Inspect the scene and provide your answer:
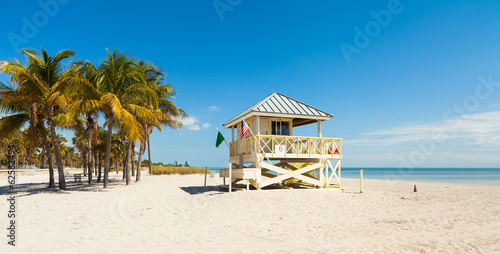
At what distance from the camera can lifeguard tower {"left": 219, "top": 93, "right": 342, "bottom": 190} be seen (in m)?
16.4

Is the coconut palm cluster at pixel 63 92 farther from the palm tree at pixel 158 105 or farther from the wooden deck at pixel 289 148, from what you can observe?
the wooden deck at pixel 289 148

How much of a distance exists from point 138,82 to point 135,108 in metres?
2.25

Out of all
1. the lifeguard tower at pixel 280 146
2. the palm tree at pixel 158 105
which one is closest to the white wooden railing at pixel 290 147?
the lifeguard tower at pixel 280 146

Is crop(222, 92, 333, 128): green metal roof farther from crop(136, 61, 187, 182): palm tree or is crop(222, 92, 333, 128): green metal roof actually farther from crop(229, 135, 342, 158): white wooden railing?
crop(136, 61, 187, 182): palm tree

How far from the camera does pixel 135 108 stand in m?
18.9

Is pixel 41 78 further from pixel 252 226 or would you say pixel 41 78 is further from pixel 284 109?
pixel 252 226

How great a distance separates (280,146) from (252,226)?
8373mm

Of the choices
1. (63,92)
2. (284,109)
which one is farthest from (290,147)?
(63,92)

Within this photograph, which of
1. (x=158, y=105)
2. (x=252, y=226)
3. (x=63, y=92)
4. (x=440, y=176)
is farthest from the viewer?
(x=440, y=176)

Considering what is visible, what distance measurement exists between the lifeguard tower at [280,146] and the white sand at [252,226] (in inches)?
138

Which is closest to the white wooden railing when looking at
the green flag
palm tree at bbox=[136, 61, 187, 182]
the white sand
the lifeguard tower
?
the lifeguard tower

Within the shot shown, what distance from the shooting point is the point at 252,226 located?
332 inches

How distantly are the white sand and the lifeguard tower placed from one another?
138 inches

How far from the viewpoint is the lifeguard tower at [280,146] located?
53.9ft
